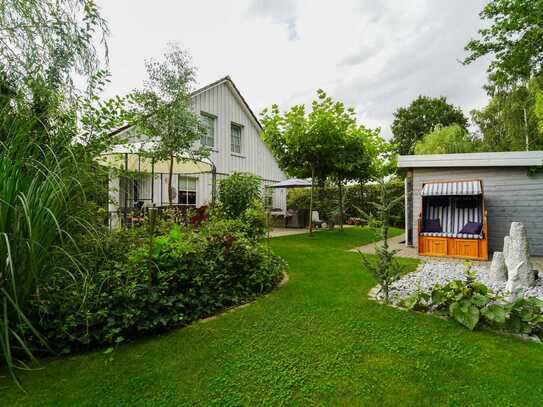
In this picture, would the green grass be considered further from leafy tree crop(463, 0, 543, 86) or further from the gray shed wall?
leafy tree crop(463, 0, 543, 86)

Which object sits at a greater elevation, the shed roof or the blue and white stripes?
the shed roof

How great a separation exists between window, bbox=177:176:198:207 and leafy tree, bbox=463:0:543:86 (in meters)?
9.32

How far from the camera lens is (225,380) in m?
1.98

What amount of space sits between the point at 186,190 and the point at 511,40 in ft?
33.7

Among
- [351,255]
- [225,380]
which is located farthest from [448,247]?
[225,380]

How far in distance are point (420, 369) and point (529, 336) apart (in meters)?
1.43

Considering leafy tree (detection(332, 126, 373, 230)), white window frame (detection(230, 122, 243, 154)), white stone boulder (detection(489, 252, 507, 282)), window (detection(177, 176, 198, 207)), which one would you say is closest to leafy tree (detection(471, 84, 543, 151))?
leafy tree (detection(332, 126, 373, 230))

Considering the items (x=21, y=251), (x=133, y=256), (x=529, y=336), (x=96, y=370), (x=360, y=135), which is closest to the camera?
(x=21, y=251)

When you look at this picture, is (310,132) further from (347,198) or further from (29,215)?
(29,215)

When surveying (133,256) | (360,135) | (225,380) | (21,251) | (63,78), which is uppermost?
(360,135)

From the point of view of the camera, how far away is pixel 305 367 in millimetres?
2127

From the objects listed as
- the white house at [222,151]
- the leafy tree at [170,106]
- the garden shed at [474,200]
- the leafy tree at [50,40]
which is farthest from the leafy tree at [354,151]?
the leafy tree at [50,40]

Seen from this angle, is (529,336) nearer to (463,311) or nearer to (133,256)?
(463,311)

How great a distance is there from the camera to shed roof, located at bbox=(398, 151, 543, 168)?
666 cm
